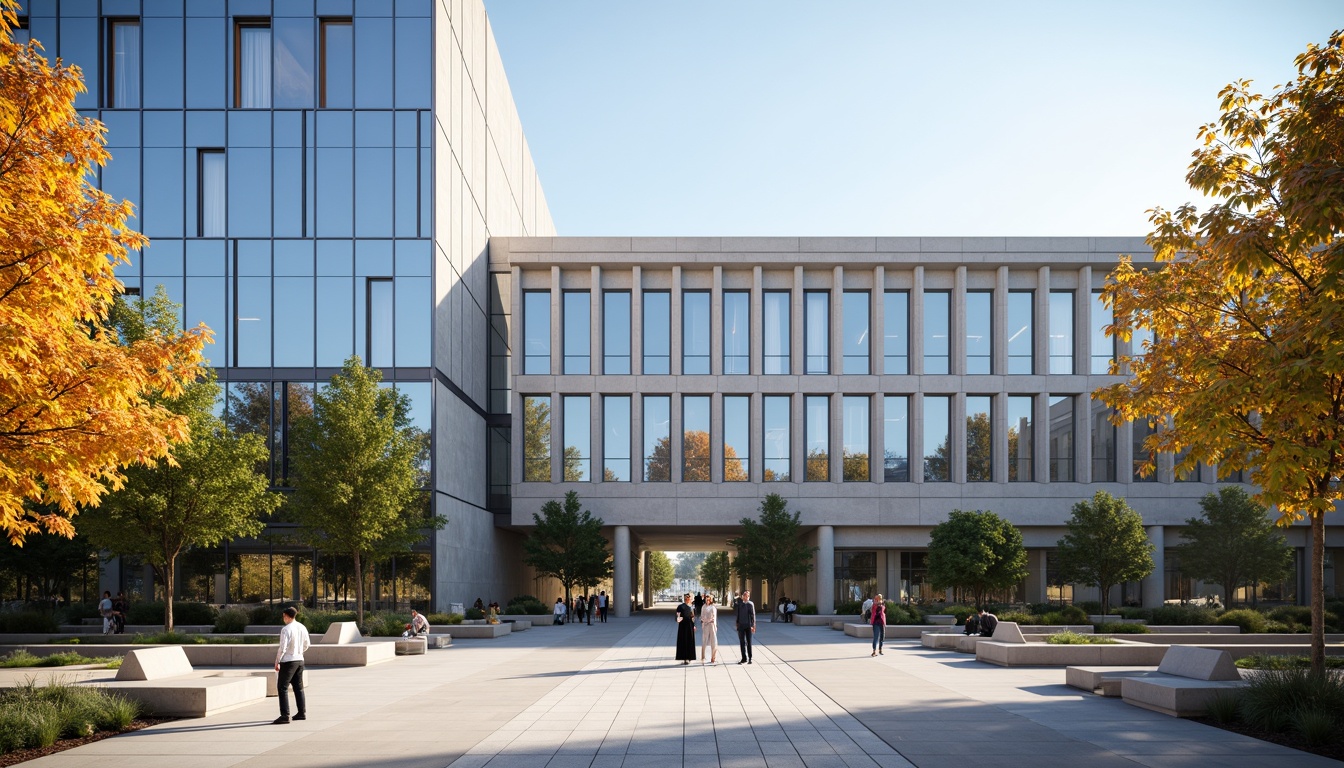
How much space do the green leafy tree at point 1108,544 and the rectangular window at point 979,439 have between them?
359 inches

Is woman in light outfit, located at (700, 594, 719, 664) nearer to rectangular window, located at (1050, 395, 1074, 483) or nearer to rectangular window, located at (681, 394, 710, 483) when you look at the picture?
rectangular window, located at (681, 394, 710, 483)

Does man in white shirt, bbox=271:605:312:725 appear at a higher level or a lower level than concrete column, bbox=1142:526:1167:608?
higher

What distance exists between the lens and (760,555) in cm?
4544

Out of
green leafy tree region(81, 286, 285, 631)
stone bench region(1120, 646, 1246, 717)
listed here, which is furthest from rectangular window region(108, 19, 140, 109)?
stone bench region(1120, 646, 1246, 717)

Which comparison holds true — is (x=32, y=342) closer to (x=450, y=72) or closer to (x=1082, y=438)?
(x=450, y=72)

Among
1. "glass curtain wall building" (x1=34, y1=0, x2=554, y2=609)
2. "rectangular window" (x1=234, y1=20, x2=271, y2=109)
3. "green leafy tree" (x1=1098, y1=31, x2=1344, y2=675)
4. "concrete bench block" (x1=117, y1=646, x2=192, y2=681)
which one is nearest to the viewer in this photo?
"green leafy tree" (x1=1098, y1=31, x2=1344, y2=675)

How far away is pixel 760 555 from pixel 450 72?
24280mm

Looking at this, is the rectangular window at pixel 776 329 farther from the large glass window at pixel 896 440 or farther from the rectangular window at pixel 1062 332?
the rectangular window at pixel 1062 332

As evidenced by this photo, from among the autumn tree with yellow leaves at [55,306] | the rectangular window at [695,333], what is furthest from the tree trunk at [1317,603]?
the rectangular window at [695,333]

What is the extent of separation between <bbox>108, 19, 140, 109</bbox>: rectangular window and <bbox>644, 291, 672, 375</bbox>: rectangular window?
920 inches

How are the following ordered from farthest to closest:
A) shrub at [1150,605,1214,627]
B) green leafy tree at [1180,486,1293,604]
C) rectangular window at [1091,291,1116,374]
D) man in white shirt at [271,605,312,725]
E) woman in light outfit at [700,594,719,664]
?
rectangular window at [1091,291,1116,374], green leafy tree at [1180,486,1293,604], shrub at [1150,605,1214,627], woman in light outfit at [700,594,719,664], man in white shirt at [271,605,312,725]

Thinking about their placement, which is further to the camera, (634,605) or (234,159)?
(634,605)

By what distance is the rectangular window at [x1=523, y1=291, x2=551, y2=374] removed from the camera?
49438 mm

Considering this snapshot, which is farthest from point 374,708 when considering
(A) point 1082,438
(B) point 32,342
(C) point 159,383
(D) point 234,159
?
(A) point 1082,438
